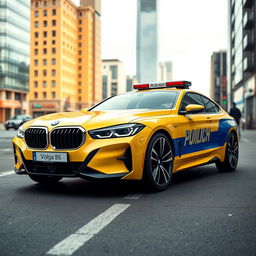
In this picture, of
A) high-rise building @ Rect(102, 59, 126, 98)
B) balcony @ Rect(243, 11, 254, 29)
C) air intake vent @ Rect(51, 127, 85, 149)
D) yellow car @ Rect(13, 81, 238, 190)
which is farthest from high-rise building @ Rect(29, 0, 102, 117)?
air intake vent @ Rect(51, 127, 85, 149)

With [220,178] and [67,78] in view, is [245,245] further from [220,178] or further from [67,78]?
[67,78]

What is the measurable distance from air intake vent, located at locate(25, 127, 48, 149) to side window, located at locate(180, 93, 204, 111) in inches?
88.5

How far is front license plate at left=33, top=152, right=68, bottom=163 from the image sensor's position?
516 cm

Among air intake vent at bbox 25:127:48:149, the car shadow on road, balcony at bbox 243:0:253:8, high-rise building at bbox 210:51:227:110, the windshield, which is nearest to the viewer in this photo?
air intake vent at bbox 25:127:48:149

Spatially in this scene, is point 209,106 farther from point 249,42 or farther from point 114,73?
point 114,73

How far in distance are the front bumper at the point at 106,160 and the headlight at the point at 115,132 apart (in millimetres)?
51

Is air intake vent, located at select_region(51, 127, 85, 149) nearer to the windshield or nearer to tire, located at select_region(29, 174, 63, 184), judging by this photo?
tire, located at select_region(29, 174, 63, 184)

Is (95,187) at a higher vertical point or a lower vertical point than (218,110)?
lower

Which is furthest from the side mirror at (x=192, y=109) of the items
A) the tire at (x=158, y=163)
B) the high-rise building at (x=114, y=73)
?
the high-rise building at (x=114, y=73)

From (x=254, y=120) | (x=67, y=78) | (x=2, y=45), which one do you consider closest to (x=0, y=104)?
(x=2, y=45)

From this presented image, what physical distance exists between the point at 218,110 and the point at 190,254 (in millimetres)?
5343

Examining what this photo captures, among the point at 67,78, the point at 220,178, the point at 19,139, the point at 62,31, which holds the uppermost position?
the point at 62,31

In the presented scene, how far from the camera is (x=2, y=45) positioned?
7231 centimetres

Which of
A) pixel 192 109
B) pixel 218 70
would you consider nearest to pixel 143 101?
pixel 192 109
